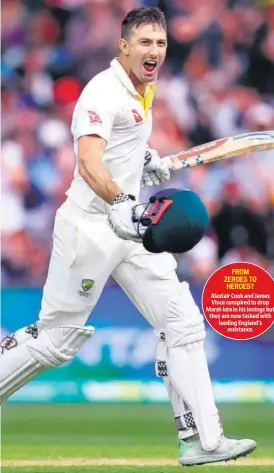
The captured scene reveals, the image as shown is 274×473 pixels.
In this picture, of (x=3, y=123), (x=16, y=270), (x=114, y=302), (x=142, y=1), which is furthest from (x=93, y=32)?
(x=114, y=302)

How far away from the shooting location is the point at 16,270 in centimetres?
1037

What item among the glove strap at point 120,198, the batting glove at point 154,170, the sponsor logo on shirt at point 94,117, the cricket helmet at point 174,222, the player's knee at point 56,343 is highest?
the batting glove at point 154,170

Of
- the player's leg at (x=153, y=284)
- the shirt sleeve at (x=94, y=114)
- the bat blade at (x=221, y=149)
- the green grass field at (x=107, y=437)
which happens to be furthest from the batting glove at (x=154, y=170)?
the green grass field at (x=107, y=437)

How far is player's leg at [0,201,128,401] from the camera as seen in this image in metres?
5.45

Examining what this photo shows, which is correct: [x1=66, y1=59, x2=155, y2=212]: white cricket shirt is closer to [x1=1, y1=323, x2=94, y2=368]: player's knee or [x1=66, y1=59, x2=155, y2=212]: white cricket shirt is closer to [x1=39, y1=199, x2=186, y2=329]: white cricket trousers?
[x1=39, y1=199, x2=186, y2=329]: white cricket trousers

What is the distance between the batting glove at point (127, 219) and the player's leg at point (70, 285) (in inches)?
28.3

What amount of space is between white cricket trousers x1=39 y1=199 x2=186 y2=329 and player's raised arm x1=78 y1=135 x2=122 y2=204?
537 mm

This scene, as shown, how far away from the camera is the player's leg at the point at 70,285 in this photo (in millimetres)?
5445

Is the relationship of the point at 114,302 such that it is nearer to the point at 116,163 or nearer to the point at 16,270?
the point at 16,270

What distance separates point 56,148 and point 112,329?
6.93ft

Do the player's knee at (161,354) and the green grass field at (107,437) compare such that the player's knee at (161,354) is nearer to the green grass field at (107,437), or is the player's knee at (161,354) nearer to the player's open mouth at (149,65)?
the green grass field at (107,437)

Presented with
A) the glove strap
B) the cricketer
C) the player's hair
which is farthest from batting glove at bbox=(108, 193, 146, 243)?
the player's hair

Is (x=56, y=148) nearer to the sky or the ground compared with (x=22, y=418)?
nearer to the sky

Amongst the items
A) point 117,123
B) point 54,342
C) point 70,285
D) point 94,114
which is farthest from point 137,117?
point 54,342
